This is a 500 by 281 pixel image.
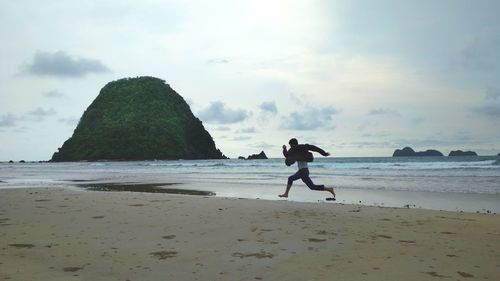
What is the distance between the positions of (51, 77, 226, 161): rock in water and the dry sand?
3811 inches

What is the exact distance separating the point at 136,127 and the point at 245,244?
345 feet

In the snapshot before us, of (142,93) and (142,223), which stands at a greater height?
(142,93)

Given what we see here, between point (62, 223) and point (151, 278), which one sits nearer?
point (151, 278)

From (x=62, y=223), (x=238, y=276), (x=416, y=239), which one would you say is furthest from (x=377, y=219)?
(x=62, y=223)

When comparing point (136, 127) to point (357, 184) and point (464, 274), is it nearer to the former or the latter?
point (357, 184)

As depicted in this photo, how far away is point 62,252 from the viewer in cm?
566

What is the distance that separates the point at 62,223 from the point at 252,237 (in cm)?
398

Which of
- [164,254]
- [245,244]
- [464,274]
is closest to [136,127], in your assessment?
[245,244]

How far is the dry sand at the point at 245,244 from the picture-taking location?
473 centimetres

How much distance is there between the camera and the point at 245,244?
6137 millimetres

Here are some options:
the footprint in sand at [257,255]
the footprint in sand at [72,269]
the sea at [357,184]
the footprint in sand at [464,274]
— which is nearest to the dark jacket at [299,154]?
the sea at [357,184]

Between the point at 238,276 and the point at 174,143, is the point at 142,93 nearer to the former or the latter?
the point at 174,143

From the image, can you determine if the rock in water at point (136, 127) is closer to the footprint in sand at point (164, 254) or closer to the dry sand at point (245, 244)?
the dry sand at point (245, 244)

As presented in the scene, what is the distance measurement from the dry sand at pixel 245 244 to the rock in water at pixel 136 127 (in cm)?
9680
